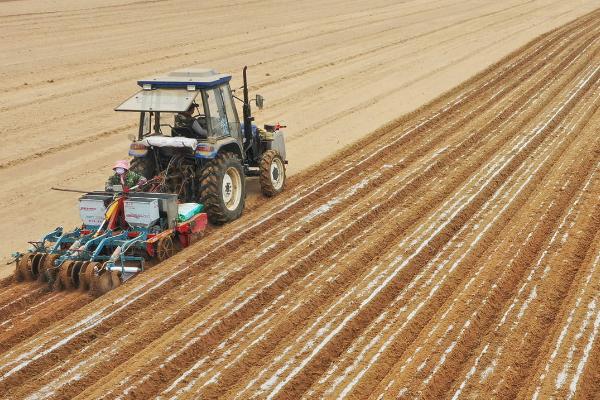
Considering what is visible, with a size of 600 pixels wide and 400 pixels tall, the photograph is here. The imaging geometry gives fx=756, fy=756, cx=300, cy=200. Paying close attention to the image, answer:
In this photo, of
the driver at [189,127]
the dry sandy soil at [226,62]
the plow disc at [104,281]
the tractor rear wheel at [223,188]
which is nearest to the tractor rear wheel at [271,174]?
the tractor rear wheel at [223,188]

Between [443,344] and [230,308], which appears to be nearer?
[443,344]

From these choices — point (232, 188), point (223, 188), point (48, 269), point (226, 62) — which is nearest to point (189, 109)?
point (223, 188)

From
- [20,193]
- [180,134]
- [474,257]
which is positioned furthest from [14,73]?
[474,257]

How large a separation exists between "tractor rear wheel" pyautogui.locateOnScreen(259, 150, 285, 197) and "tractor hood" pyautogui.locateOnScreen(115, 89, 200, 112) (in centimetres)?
194

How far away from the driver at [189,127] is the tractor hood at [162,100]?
1.46ft

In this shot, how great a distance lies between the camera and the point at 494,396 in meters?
6.74

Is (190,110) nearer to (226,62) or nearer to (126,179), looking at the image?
(126,179)

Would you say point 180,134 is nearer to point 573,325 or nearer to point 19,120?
point 573,325

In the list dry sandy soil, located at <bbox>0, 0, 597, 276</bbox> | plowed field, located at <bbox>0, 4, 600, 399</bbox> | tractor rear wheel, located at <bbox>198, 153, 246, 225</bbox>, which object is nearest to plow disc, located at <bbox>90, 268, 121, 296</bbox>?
plowed field, located at <bbox>0, 4, 600, 399</bbox>

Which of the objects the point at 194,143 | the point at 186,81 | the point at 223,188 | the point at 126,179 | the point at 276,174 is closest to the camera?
the point at 126,179

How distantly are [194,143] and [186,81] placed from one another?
91cm

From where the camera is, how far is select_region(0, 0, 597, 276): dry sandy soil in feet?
50.4

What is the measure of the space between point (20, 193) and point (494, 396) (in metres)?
9.61

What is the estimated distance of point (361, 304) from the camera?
8523 millimetres
